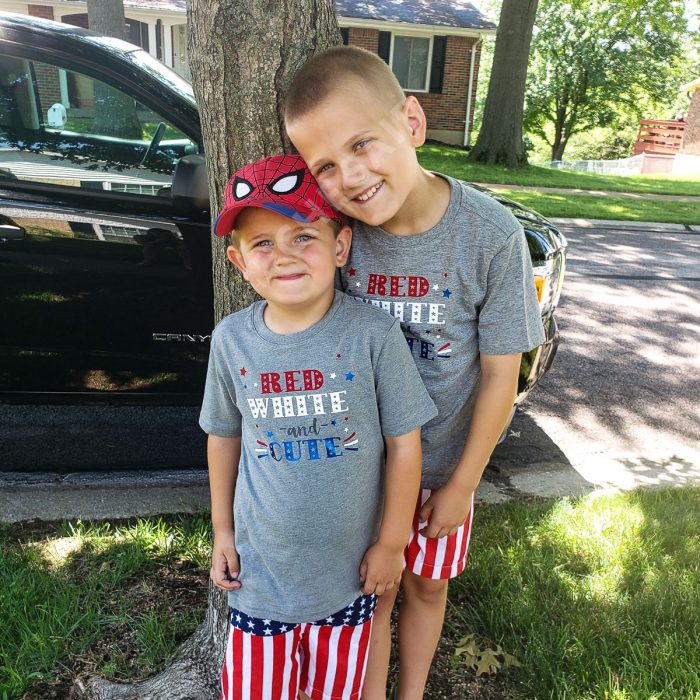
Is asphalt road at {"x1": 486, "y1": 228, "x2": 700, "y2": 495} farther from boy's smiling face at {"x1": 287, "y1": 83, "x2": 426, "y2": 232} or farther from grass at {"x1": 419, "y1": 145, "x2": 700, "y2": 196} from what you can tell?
grass at {"x1": 419, "y1": 145, "x2": 700, "y2": 196}

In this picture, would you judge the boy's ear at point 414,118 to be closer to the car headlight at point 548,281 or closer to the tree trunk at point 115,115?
the car headlight at point 548,281

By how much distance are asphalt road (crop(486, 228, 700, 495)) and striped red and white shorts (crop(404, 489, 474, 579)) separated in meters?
1.62

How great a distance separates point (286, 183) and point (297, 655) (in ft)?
3.56

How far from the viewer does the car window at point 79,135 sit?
10.4 ft

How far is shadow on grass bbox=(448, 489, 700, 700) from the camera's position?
7.14ft

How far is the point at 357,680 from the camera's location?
174cm

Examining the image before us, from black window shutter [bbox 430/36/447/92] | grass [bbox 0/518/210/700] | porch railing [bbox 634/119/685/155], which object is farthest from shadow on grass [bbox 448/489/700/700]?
porch railing [bbox 634/119/685/155]

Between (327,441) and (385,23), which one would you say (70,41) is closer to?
(327,441)

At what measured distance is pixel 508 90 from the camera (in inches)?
614

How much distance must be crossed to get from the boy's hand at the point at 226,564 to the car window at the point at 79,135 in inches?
75.6

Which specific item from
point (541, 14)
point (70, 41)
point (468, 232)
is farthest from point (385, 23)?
point (468, 232)

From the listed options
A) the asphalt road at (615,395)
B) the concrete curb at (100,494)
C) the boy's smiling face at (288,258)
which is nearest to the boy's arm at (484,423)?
the boy's smiling face at (288,258)

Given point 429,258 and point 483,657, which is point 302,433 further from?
point 483,657

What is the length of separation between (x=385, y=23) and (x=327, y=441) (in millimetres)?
20828
